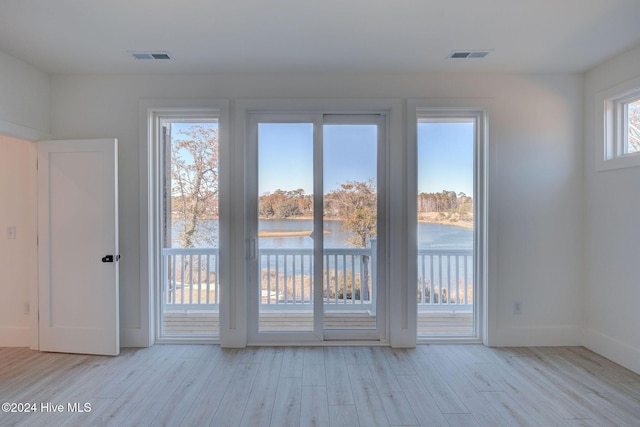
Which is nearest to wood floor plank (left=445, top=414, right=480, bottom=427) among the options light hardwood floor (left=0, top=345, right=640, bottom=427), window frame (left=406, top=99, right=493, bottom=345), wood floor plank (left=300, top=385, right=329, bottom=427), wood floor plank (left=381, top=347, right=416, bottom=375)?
light hardwood floor (left=0, top=345, right=640, bottom=427)

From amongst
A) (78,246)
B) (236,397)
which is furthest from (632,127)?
(78,246)

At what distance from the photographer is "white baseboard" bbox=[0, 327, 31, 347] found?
3221 mm

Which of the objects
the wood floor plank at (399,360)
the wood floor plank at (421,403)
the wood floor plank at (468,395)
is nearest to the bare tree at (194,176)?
the wood floor plank at (399,360)

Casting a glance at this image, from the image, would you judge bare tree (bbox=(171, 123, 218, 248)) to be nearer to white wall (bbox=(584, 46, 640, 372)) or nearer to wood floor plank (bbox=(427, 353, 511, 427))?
wood floor plank (bbox=(427, 353, 511, 427))

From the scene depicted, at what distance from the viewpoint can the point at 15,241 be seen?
3246mm

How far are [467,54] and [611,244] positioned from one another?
219 cm

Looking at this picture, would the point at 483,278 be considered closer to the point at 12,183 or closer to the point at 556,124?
the point at 556,124

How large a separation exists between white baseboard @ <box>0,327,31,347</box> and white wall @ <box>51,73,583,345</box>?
0.99 metres

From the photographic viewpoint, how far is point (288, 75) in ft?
10.5

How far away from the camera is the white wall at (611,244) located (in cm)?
275

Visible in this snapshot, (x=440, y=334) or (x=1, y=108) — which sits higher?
(x=1, y=108)

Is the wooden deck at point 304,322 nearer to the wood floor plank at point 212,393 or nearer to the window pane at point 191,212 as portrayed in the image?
the window pane at point 191,212

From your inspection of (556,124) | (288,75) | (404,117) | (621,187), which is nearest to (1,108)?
(288,75)

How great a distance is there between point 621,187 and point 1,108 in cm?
544
